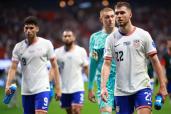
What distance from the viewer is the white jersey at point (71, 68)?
12.9 meters

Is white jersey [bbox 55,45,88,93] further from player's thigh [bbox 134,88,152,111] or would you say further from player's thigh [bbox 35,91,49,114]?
player's thigh [bbox 134,88,152,111]

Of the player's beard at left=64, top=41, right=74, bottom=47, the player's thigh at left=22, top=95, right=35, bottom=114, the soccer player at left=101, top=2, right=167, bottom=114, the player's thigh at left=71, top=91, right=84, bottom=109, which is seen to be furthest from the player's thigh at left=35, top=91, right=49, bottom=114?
the player's beard at left=64, top=41, right=74, bottom=47

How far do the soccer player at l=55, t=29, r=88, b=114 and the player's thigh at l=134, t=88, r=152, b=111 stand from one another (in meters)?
4.72

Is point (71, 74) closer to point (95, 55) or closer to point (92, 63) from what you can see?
point (92, 63)

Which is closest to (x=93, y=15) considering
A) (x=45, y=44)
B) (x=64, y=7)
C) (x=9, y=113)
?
(x=64, y=7)

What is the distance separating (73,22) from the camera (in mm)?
43125

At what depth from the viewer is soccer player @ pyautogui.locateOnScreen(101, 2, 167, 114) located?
26.0ft

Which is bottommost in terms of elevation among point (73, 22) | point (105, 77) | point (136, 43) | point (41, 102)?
point (41, 102)

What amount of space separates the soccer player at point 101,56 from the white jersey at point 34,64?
92cm

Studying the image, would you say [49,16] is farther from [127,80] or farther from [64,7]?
[127,80]

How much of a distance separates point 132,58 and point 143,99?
65 centimetres

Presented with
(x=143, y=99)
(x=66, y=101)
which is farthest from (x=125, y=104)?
(x=66, y=101)

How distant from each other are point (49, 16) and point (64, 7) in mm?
2155

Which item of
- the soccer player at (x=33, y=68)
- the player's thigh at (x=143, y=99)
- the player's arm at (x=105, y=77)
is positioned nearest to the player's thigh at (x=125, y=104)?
the player's thigh at (x=143, y=99)
